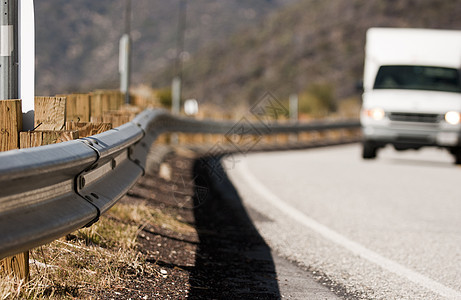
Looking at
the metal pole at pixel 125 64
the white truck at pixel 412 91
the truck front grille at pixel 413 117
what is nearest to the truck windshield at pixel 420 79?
the white truck at pixel 412 91

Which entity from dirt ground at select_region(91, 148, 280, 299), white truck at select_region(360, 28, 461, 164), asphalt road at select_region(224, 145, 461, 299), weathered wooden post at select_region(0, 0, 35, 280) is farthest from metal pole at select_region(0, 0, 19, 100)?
white truck at select_region(360, 28, 461, 164)

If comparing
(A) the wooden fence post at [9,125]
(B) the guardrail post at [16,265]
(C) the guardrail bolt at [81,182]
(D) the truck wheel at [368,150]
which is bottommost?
(D) the truck wheel at [368,150]

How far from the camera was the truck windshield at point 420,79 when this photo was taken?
48.6ft

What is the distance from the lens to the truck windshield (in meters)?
14.8

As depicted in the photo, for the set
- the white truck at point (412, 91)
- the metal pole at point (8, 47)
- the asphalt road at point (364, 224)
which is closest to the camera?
the metal pole at point (8, 47)

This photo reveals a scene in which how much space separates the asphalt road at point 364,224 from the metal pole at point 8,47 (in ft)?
6.61

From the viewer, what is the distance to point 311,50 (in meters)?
74.4

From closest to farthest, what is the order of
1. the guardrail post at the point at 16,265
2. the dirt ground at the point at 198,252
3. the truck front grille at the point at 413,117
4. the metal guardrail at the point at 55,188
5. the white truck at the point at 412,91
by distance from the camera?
the metal guardrail at the point at 55,188 < the guardrail post at the point at 16,265 < the dirt ground at the point at 198,252 < the white truck at the point at 412,91 < the truck front grille at the point at 413,117

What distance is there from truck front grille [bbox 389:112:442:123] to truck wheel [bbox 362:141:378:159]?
0.78 m

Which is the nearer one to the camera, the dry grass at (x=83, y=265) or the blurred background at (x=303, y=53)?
the dry grass at (x=83, y=265)

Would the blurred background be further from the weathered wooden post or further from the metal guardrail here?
the weathered wooden post

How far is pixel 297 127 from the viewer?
882 inches

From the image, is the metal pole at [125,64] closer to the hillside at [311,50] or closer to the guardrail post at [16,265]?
the guardrail post at [16,265]

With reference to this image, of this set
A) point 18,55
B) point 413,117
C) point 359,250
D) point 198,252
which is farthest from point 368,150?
point 18,55
